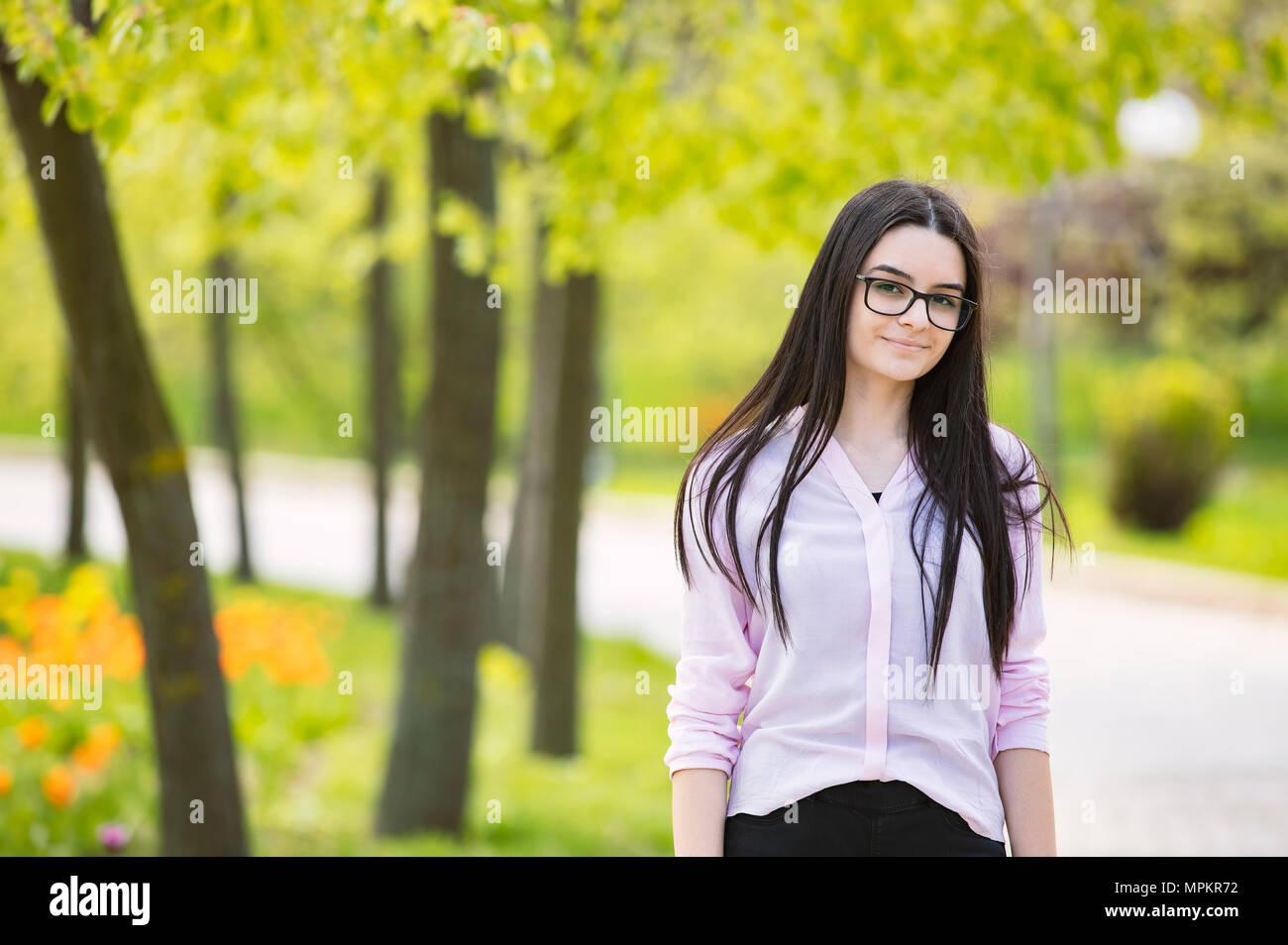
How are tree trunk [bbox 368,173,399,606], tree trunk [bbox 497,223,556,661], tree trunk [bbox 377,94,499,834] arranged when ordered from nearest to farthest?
tree trunk [bbox 377,94,499,834], tree trunk [bbox 497,223,556,661], tree trunk [bbox 368,173,399,606]

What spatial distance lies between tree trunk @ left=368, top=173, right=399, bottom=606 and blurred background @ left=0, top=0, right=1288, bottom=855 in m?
0.05

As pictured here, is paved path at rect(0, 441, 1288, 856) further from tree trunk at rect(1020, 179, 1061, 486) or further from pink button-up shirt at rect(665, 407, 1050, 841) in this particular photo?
tree trunk at rect(1020, 179, 1061, 486)

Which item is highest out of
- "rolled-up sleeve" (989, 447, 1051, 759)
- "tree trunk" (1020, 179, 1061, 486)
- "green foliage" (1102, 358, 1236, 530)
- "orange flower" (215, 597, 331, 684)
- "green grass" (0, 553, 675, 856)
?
"tree trunk" (1020, 179, 1061, 486)

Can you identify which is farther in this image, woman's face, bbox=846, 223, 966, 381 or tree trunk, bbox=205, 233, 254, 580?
tree trunk, bbox=205, 233, 254, 580

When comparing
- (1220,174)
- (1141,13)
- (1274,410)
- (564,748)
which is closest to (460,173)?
(1141,13)

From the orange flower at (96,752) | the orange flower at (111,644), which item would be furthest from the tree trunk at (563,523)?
the orange flower at (96,752)

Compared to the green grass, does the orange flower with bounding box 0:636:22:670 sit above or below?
above

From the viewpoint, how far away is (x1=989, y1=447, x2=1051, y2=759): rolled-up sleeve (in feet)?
7.47

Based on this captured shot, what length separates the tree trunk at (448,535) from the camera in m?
5.92

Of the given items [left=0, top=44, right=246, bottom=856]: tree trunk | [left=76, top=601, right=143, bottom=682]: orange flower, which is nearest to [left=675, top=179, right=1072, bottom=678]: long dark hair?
[left=0, top=44, right=246, bottom=856]: tree trunk

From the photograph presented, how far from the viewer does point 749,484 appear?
89.5 inches
